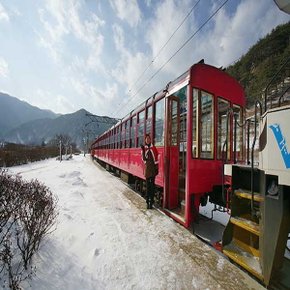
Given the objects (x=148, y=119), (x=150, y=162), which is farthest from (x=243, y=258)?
(x=148, y=119)

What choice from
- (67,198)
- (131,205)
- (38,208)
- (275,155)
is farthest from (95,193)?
(275,155)

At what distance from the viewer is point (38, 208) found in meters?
3.72

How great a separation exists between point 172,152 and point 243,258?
3.01 metres

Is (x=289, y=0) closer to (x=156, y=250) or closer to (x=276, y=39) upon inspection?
(x=156, y=250)

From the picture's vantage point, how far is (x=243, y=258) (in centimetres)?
308

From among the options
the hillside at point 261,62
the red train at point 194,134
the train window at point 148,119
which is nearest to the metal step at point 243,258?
the red train at point 194,134

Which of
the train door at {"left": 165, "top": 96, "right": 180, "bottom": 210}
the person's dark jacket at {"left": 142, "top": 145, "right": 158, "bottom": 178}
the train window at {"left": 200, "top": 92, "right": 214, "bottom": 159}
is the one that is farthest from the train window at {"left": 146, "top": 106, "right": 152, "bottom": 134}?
the train window at {"left": 200, "top": 92, "right": 214, "bottom": 159}

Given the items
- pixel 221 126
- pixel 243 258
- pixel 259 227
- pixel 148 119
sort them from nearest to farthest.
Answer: pixel 259 227
pixel 243 258
pixel 221 126
pixel 148 119

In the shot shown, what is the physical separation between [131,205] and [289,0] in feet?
18.2

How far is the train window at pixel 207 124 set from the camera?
520cm

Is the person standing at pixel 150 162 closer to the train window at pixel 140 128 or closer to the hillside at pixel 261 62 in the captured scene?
the train window at pixel 140 128

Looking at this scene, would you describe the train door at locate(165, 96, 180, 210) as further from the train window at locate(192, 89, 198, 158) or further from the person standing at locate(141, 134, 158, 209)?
the train window at locate(192, 89, 198, 158)

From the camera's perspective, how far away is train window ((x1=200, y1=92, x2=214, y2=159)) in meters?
5.20

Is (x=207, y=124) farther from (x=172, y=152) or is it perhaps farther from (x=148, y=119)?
(x=148, y=119)
